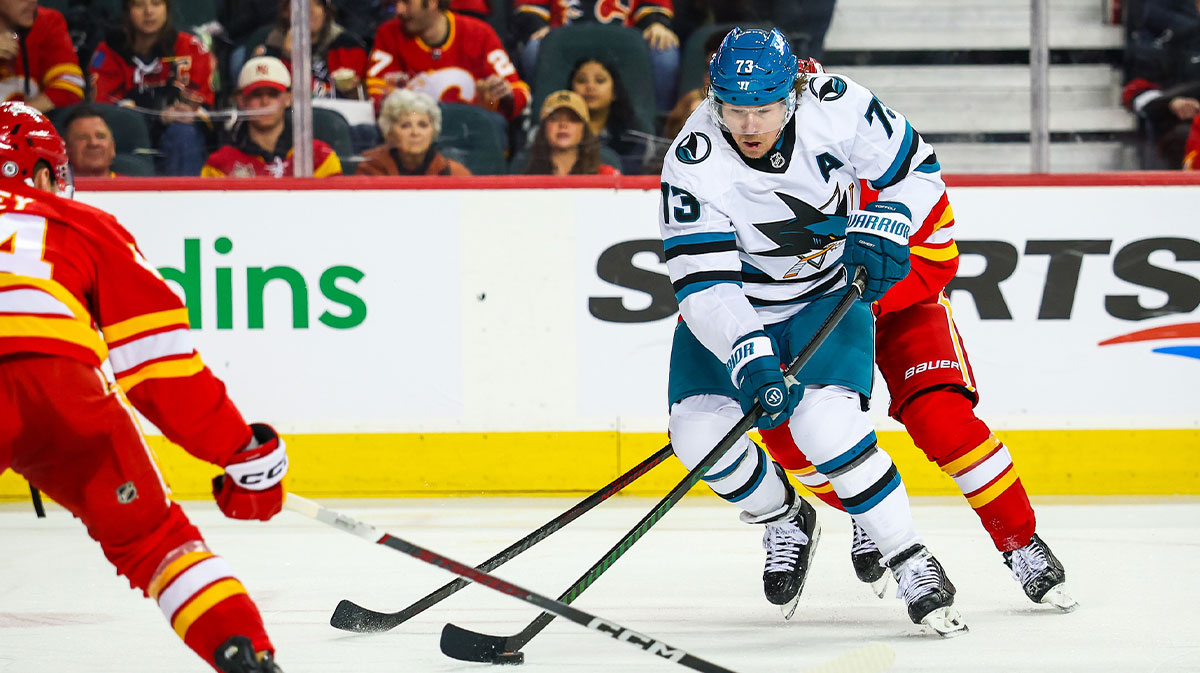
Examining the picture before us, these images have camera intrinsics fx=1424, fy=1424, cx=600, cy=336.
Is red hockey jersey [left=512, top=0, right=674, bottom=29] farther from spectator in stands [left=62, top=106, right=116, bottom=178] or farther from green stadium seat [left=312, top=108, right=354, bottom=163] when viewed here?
spectator in stands [left=62, top=106, right=116, bottom=178]

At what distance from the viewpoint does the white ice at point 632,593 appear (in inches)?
101

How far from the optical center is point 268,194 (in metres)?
4.39

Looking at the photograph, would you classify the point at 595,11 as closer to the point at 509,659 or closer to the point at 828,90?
the point at 828,90

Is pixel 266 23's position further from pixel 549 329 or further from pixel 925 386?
pixel 925 386

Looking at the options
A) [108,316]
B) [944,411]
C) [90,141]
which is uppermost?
[108,316]

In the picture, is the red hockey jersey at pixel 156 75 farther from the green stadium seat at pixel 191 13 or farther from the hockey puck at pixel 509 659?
the hockey puck at pixel 509 659

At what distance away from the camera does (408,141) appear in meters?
4.49

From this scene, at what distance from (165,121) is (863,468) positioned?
2768 mm

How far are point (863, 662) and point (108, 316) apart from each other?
133cm

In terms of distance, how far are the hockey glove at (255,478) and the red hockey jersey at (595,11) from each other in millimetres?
2825

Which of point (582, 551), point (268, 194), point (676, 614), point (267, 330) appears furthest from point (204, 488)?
point (676, 614)

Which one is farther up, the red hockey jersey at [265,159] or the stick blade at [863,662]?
the red hockey jersey at [265,159]

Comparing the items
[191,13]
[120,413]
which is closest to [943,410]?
[120,413]

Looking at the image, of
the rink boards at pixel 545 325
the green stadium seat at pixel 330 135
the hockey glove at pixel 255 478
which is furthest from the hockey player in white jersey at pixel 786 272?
the green stadium seat at pixel 330 135
